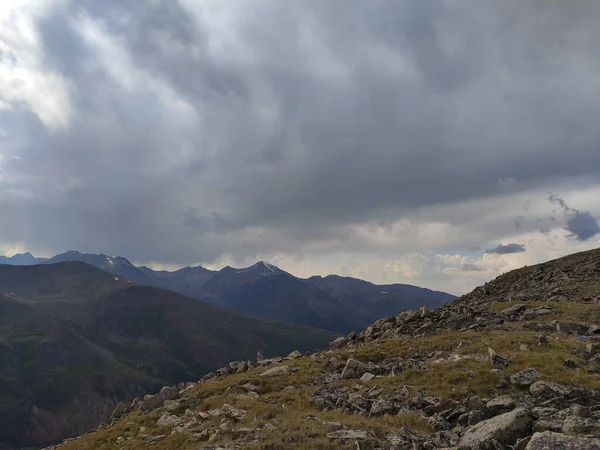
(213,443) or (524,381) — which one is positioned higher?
(524,381)

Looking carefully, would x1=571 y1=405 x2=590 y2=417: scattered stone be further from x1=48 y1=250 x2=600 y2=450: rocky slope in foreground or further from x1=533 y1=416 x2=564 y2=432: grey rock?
x1=533 y1=416 x2=564 y2=432: grey rock

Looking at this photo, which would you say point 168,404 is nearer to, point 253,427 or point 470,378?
point 253,427

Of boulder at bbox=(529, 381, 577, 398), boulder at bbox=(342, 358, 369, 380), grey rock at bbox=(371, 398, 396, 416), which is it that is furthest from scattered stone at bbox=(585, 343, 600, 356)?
grey rock at bbox=(371, 398, 396, 416)

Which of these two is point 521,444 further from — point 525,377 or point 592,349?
point 592,349

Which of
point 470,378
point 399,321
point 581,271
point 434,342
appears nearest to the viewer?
point 470,378

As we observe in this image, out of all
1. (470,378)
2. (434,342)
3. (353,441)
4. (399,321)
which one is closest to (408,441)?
(353,441)

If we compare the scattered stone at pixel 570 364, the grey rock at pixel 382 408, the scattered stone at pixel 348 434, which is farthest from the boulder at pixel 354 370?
the scattered stone at pixel 348 434

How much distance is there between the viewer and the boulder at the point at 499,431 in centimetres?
1678

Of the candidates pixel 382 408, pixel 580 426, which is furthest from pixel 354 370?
pixel 580 426

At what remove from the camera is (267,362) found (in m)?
50.3

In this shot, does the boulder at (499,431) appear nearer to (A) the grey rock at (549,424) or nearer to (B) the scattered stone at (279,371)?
(A) the grey rock at (549,424)

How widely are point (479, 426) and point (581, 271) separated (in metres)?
64.2

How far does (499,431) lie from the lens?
1714 cm

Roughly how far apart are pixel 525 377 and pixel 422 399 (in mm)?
6490
